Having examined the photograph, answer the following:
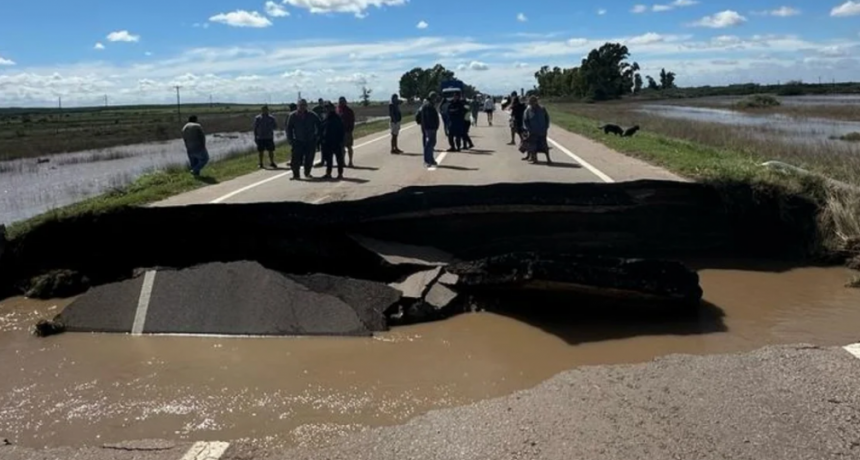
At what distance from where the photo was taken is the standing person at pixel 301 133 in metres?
15.4

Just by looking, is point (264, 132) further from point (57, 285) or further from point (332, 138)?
point (57, 285)

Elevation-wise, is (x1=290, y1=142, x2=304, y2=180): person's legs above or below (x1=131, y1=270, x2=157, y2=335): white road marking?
above

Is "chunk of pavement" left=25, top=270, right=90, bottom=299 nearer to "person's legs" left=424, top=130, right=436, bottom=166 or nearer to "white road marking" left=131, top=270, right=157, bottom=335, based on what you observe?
"white road marking" left=131, top=270, right=157, bottom=335

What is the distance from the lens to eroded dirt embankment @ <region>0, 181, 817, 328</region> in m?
10.3

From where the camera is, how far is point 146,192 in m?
14.1

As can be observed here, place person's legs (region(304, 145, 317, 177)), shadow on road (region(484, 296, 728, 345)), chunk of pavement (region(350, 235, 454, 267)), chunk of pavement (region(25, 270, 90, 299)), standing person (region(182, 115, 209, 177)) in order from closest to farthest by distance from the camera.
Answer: shadow on road (region(484, 296, 728, 345)), chunk of pavement (region(350, 235, 454, 267)), chunk of pavement (region(25, 270, 90, 299)), person's legs (region(304, 145, 317, 177)), standing person (region(182, 115, 209, 177))

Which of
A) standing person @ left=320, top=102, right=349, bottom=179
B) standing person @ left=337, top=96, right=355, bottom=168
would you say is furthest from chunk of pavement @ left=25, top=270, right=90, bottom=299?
standing person @ left=337, top=96, right=355, bottom=168

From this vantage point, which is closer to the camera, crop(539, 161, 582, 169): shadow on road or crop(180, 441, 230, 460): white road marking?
crop(180, 441, 230, 460): white road marking

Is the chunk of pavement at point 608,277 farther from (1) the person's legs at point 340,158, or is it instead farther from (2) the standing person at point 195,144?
(2) the standing person at point 195,144

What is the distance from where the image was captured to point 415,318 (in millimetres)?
8391

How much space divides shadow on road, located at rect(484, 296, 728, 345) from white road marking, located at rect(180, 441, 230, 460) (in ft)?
12.9

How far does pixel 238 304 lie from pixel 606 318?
4.15 meters

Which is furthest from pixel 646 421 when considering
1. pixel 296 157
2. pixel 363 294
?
pixel 296 157

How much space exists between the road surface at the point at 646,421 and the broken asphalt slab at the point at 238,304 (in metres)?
2.93
